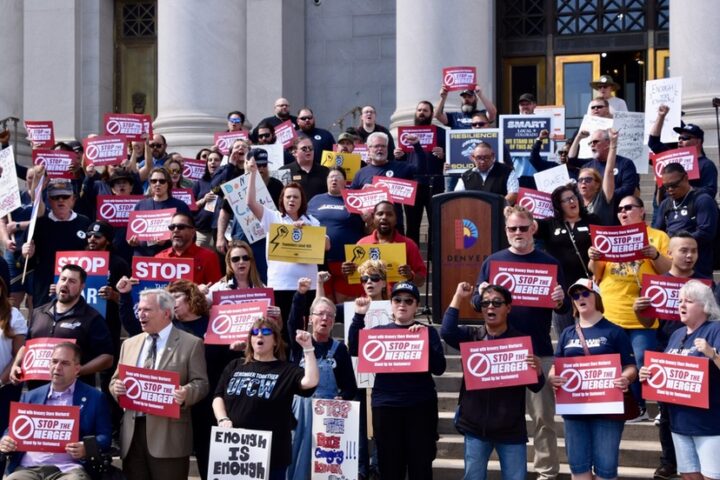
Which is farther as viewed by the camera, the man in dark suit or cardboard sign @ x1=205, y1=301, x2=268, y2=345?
cardboard sign @ x1=205, y1=301, x2=268, y2=345

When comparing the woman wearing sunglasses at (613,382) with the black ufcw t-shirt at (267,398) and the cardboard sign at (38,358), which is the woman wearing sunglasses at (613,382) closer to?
the black ufcw t-shirt at (267,398)

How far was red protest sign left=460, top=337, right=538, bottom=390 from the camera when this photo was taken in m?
9.50

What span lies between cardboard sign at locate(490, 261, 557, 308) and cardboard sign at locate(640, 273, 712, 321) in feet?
2.48

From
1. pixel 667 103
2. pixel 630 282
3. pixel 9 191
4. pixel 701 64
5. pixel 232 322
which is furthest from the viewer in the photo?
pixel 701 64

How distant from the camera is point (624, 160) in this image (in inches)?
521

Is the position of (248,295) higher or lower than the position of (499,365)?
higher

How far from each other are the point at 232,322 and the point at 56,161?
5.45 meters

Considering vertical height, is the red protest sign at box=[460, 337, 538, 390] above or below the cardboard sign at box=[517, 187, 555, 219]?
below

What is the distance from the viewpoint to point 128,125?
623 inches

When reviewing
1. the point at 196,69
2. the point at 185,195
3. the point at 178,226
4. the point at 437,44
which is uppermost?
the point at 437,44

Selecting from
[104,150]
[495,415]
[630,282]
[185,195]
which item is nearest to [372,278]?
[495,415]

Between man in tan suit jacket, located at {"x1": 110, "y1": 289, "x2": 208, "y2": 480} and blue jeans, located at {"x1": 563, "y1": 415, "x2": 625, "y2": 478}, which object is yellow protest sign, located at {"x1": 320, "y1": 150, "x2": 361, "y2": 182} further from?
blue jeans, located at {"x1": 563, "y1": 415, "x2": 625, "y2": 478}

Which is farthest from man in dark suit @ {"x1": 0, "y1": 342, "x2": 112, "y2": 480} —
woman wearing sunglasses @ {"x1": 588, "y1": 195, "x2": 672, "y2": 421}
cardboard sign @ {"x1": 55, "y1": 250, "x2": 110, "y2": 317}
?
woman wearing sunglasses @ {"x1": 588, "y1": 195, "x2": 672, "y2": 421}

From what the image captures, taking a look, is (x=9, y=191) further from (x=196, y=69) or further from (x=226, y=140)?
(x=196, y=69)
